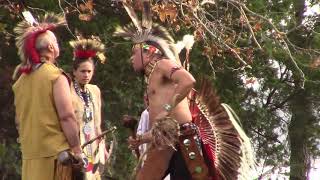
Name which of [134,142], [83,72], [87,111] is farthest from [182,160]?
[83,72]

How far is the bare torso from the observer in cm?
509

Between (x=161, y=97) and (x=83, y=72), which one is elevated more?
(x=83, y=72)

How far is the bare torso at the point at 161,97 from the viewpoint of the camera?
5.09 metres

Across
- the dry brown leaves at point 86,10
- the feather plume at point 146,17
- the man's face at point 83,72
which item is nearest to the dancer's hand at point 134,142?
the feather plume at point 146,17

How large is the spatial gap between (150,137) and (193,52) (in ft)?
19.7

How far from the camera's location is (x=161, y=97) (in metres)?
5.12

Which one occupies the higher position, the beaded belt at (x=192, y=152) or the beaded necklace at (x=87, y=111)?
the beaded necklace at (x=87, y=111)

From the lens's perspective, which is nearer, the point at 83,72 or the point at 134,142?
the point at 134,142

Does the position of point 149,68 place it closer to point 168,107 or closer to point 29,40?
point 168,107

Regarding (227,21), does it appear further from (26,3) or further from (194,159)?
(194,159)

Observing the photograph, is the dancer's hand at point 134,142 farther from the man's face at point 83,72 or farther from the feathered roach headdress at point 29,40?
the man's face at point 83,72

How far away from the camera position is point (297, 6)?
13.0 m

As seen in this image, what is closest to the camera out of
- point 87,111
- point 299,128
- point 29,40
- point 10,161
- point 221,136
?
point 29,40

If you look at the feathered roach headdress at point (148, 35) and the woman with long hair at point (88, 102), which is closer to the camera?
the feathered roach headdress at point (148, 35)
